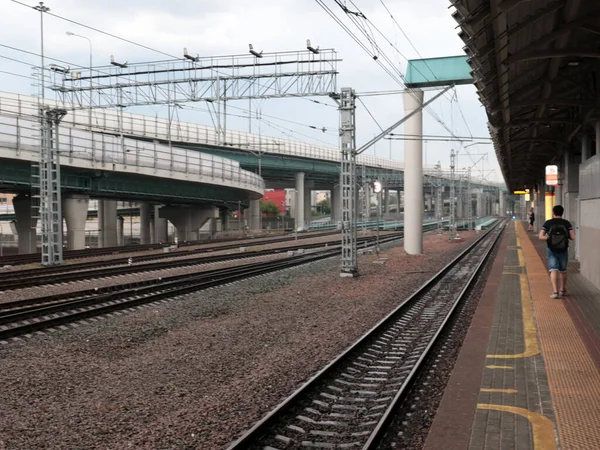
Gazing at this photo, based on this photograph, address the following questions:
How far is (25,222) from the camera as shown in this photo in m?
35.4

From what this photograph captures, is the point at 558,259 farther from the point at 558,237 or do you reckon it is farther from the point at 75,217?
the point at 75,217

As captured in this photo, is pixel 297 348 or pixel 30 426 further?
pixel 297 348

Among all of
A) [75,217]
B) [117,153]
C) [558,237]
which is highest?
[117,153]

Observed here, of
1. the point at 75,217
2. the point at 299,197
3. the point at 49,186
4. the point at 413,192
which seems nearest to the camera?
the point at 49,186

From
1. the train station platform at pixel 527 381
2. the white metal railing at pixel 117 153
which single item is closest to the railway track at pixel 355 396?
the train station platform at pixel 527 381

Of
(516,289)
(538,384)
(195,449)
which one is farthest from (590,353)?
(516,289)

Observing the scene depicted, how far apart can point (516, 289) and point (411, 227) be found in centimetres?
1466

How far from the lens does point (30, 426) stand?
5660 millimetres

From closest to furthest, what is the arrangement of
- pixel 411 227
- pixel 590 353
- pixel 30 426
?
pixel 30 426 → pixel 590 353 → pixel 411 227

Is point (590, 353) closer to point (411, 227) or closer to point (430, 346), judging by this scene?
point (430, 346)

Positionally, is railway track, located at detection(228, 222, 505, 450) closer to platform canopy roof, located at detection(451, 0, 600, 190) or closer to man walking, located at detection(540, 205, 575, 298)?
man walking, located at detection(540, 205, 575, 298)

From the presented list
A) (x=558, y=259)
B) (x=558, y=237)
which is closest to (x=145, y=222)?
(x=558, y=259)

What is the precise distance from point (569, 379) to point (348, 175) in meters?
13.4

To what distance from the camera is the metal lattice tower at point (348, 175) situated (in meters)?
18.8
